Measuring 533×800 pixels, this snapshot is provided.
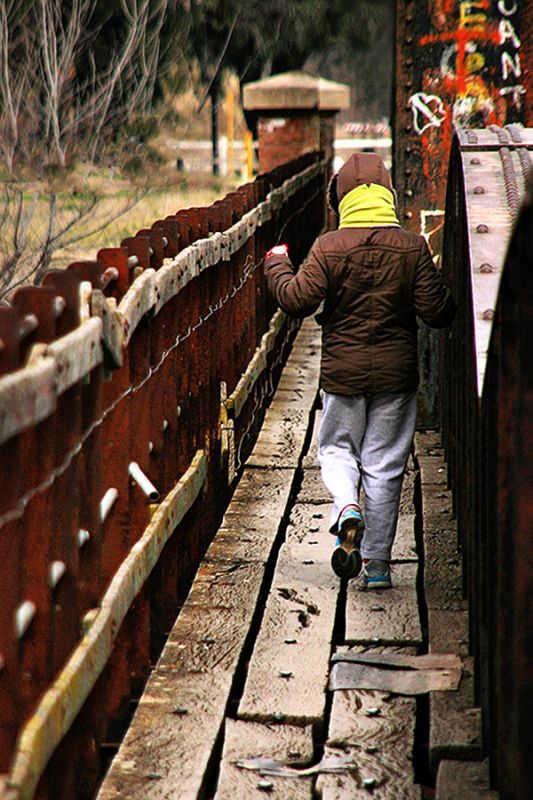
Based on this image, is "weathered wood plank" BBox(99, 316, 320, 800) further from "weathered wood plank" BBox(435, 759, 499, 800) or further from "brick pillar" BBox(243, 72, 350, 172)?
"brick pillar" BBox(243, 72, 350, 172)

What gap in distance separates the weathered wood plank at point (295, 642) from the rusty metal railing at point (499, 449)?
458mm

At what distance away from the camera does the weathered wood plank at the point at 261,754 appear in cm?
324

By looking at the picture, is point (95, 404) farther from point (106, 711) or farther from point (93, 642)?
point (106, 711)

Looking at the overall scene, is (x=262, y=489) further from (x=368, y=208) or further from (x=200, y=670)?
(x=200, y=670)

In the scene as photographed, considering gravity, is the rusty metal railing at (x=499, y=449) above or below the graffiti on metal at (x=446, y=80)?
below

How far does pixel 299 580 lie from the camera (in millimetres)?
4848

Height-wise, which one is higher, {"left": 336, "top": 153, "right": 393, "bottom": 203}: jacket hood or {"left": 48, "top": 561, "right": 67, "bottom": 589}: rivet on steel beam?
{"left": 336, "top": 153, "right": 393, "bottom": 203}: jacket hood

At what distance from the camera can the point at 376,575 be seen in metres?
4.80

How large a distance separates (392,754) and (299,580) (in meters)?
1.44

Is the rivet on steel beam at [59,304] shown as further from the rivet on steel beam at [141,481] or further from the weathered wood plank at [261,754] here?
the weathered wood plank at [261,754]

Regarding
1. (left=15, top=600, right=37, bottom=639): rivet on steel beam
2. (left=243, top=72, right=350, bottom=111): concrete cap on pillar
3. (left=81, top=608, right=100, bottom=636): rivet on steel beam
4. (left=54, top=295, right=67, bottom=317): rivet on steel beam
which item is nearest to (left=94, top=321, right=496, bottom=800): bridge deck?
(left=81, top=608, right=100, bottom=636): rivet on steel beam

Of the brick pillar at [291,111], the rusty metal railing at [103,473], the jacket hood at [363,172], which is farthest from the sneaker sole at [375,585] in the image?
the brick pillar at [291,111]

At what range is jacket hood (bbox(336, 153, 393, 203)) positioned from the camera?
4812mm

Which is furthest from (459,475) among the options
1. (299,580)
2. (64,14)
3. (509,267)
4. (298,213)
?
(64,14)
